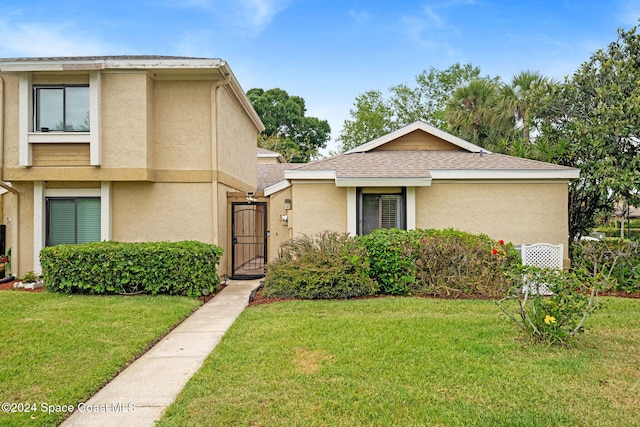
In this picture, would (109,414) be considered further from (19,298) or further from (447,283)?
(447,283)

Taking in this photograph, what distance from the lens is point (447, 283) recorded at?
32.9 feet

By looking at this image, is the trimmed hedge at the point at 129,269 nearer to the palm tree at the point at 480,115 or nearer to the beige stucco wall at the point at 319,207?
the beige stucco wall at the point at 319,207

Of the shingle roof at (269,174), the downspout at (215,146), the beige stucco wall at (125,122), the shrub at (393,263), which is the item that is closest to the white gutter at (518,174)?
the shrub at (393,263)

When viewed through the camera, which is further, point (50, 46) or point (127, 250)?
point (50, 46)

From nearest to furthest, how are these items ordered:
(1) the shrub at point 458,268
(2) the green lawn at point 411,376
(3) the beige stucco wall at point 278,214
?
1. (2) the green lawn at point 411,376
2. (1) the shrub at point 458,268
3. (3) the beige stucco wall at point 278,214

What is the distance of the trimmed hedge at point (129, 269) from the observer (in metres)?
9.98

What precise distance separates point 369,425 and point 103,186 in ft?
35.3

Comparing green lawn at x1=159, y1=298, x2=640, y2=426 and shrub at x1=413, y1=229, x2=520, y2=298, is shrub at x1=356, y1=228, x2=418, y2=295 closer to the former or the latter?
shrub at x1=413, y1=229, x2=520, y2=298

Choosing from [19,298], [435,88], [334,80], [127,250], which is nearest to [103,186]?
[127,250]

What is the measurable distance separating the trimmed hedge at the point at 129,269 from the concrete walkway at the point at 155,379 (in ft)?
5.86

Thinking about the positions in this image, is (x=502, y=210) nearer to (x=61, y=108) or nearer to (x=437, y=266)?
(x=437, y=266)

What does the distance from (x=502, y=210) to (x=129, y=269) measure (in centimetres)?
1005

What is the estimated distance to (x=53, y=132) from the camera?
11.6 meters

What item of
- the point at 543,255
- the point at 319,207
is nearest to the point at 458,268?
the point at 543,255
